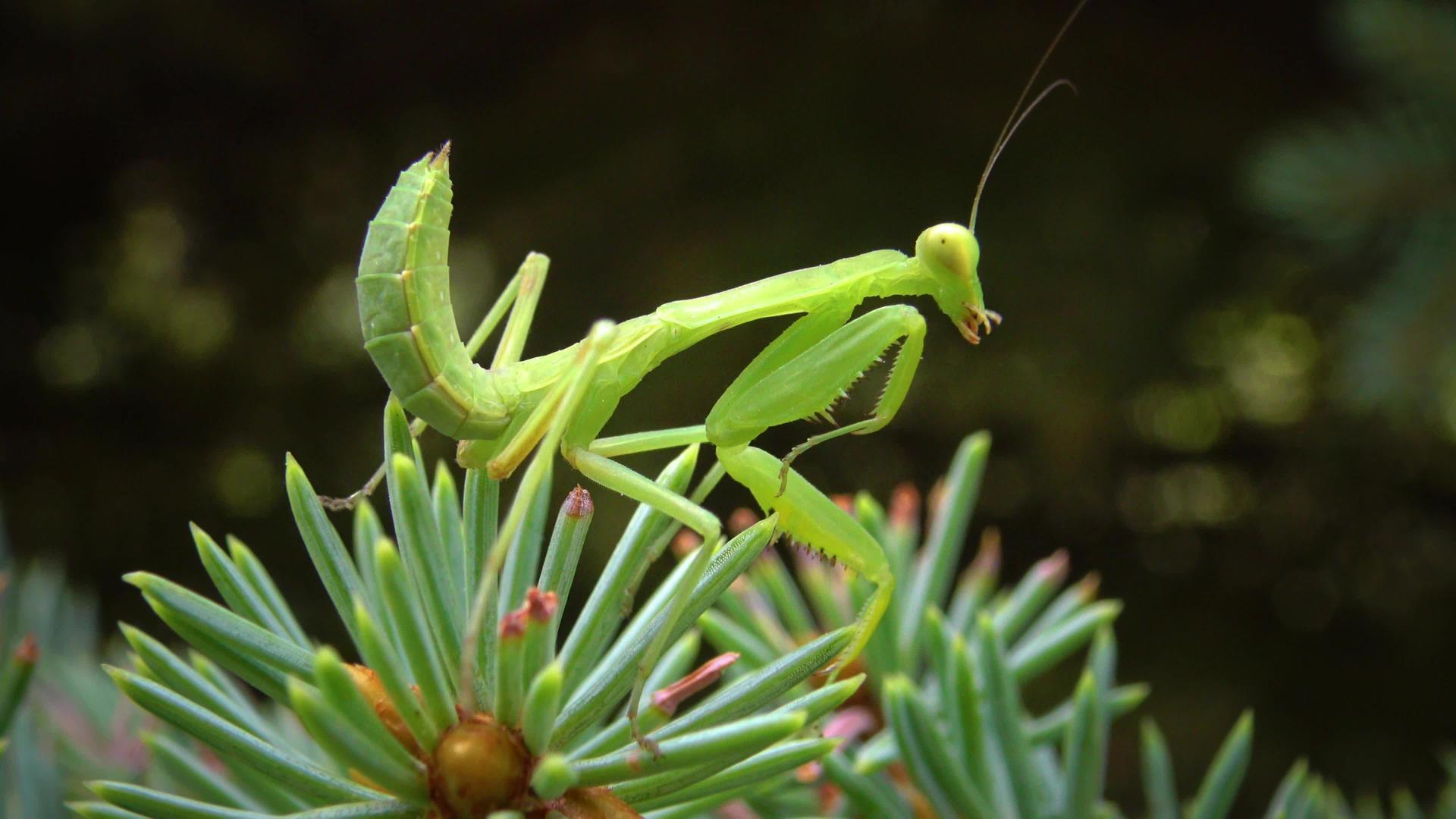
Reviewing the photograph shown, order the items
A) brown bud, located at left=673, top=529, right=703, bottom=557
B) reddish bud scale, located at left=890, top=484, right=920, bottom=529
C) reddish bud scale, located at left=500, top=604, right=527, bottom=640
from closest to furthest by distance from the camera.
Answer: reddish bud scale, located at left=500, top=604, right=527, bottom=640 → brown bud, located at left=673, top=529, right=703, bottom=557 → reddish bud scale, located at left=890, top=484, right=920, bottom=529

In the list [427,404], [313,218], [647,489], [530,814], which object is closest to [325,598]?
[313,218]

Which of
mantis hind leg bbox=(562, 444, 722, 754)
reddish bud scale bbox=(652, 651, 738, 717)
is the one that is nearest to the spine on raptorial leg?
mantis hind leg bbox=(562, 444, 722, 754)

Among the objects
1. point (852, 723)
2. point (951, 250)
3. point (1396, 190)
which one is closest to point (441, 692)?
point (852, 723)

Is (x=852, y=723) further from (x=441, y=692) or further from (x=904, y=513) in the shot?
(x=441, y=692)

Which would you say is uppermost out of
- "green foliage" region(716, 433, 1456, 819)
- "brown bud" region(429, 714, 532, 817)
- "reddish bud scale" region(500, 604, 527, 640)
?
"reddish bud scale" region(500, 604, 527, 640)

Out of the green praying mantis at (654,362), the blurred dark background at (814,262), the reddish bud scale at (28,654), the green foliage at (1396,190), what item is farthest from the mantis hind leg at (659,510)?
the green foliage at (1396,190)

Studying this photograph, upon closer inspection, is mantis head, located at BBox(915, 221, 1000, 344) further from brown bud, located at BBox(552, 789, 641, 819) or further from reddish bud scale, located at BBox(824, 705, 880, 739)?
brown bud, located at BBox(552, 789, 641, 819)

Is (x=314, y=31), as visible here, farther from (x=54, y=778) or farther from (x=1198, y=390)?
(x=1198, y=390)
